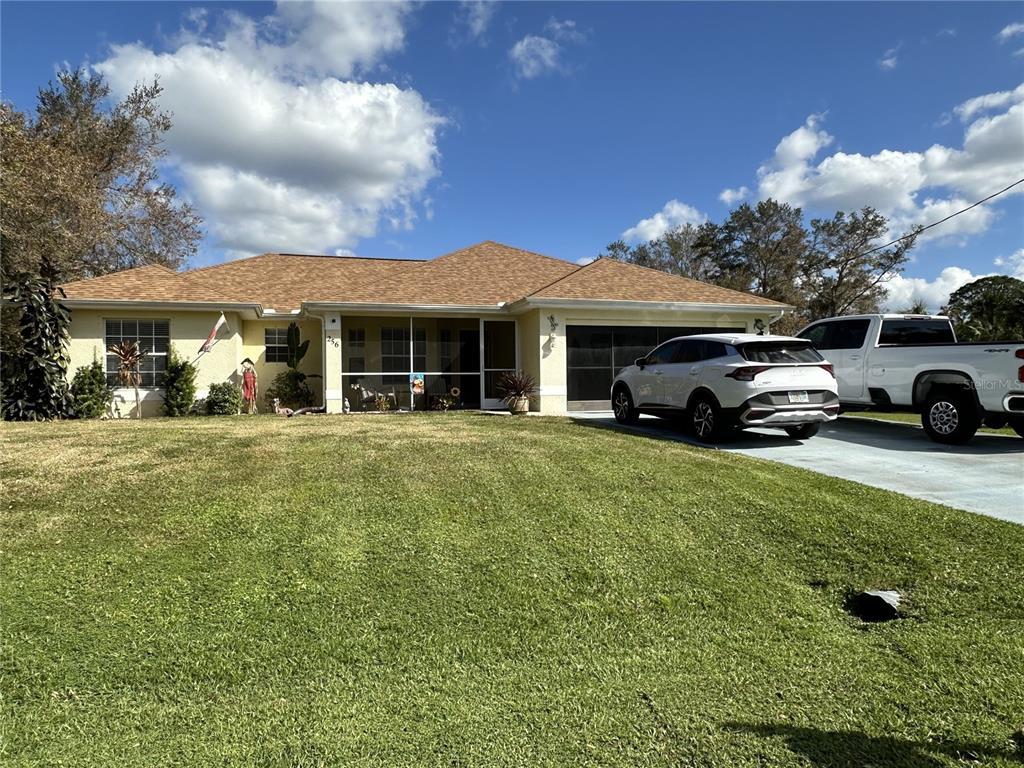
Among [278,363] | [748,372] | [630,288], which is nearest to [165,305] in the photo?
[278,363]

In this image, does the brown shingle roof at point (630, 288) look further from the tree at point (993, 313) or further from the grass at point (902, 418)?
the tree at point (993, 313)

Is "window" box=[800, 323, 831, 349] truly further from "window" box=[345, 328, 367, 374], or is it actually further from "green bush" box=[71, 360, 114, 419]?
"green bush" box=[71, 360, 114, 419]

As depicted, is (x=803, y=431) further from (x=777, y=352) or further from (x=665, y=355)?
(x=665, y=355)

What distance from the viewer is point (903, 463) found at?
8.21m

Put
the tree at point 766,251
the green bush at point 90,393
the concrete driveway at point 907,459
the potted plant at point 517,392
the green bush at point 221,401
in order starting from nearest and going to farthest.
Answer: the concrete driveway at point 907,459, the green bush at point 90,393, the potted plant at point 517,392, the green bush at point 221,401, the tree at point 766,251

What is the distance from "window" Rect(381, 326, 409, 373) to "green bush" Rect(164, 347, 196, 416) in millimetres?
4939

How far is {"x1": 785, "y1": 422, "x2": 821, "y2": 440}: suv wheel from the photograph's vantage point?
998 centimetres

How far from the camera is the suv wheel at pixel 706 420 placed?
30.8 feet

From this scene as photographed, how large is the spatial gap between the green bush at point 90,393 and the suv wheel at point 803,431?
15.1m

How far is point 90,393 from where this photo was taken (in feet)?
45.6

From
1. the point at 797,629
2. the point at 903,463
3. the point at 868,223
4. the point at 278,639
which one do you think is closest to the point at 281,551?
the point at 278,639

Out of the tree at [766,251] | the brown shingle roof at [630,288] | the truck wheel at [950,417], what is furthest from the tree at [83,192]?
the tree at [766,251]

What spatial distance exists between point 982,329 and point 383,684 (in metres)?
33.2

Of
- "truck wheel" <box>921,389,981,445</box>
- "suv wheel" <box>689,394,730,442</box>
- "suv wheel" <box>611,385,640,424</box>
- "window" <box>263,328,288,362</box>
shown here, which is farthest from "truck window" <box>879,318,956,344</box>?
"window" <box>263,328,288,362</box>
